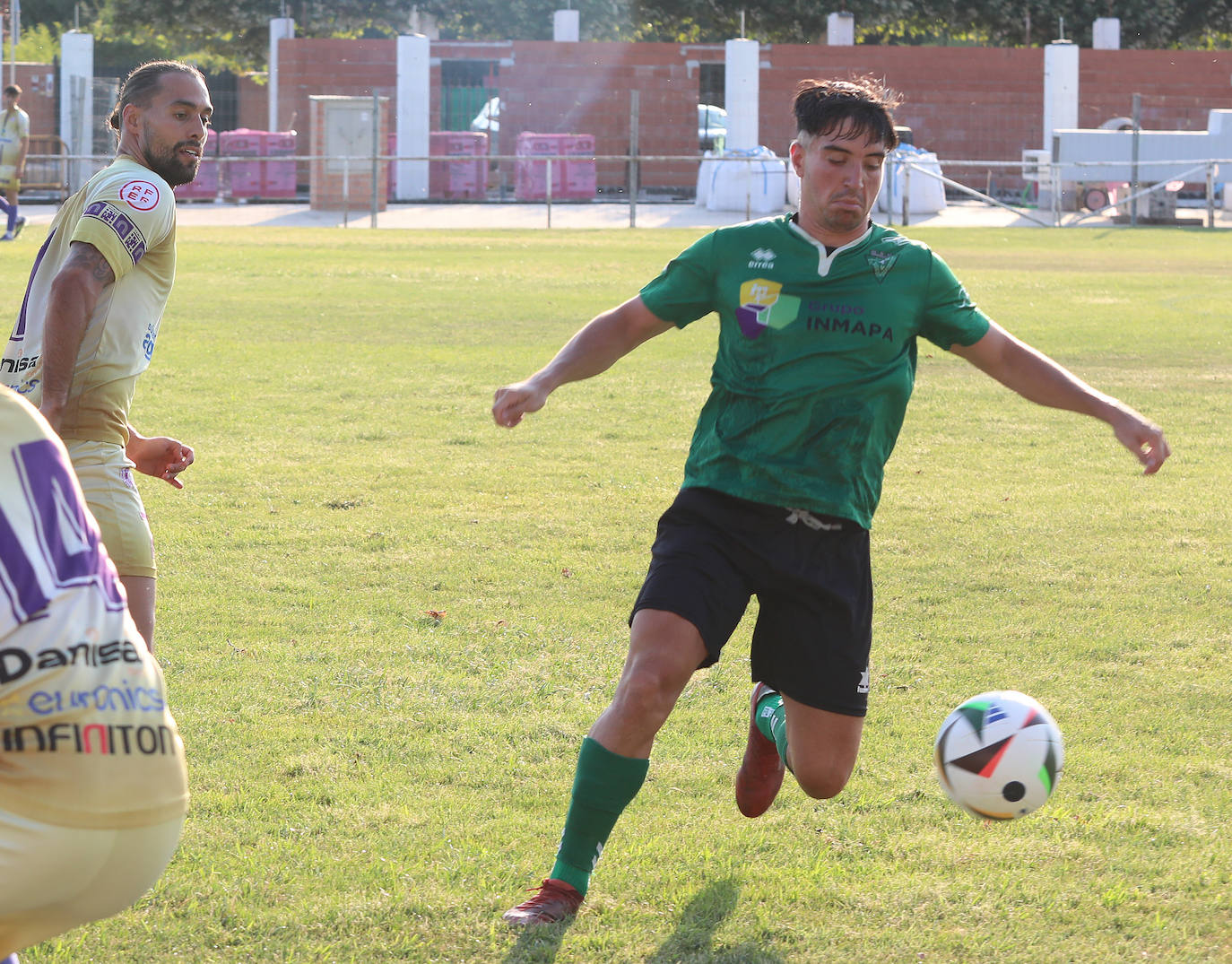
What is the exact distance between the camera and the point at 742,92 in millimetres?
40656

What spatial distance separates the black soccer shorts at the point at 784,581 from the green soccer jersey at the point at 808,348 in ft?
0.21

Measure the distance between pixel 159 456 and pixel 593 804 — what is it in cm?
181

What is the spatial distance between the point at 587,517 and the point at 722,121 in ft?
123

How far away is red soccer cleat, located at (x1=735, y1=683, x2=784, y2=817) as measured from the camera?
14.5ft

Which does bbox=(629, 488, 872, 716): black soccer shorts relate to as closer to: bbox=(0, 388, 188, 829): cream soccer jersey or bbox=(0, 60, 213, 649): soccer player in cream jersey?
bbox=(0, 60, 213, 649): soccer player in cream jersey

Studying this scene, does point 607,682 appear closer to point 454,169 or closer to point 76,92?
point 454,169

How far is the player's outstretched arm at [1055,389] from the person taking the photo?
13.4ft

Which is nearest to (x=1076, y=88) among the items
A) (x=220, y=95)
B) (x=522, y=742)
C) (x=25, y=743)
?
(x=220, y=95)

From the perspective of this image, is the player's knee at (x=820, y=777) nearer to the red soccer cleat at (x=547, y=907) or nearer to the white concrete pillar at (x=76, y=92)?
the red soccer cleat at (x=547, y=907)

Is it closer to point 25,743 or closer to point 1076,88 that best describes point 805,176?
point 25,743

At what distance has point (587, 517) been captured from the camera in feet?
27.1

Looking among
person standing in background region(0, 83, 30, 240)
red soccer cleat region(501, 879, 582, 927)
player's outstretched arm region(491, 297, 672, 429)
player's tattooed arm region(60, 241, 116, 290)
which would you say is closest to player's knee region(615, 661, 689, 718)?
red soccer cleat region(501, 879, 582, 927)

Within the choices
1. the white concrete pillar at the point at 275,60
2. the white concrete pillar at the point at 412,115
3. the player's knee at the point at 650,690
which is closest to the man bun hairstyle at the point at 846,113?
the player's knee at the point at 650,690

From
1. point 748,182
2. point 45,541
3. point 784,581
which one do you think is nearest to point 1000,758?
point 784,581
